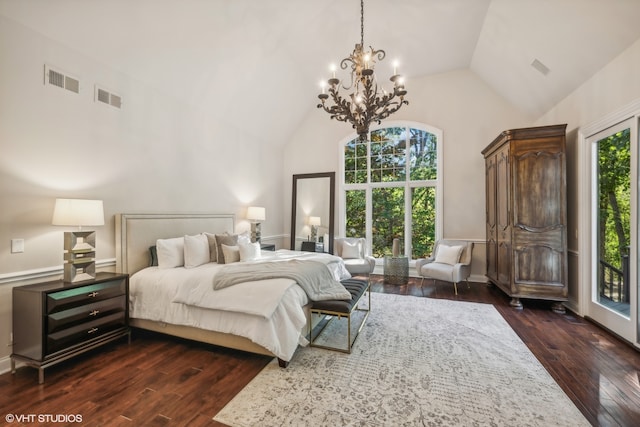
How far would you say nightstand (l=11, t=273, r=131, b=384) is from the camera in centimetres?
230

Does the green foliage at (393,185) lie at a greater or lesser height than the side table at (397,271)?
greater

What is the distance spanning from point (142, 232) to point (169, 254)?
0.46 m

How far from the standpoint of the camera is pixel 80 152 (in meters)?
3.01

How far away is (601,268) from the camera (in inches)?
136

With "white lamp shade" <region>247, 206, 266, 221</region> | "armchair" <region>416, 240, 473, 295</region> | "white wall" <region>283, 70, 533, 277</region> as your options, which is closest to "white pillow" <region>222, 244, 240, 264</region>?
"white lamp shade" <region>247, 206, 266, 221</region>

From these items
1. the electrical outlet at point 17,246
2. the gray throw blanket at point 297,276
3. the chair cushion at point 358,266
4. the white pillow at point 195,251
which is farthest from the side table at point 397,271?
the electrical outlet at point 17,246

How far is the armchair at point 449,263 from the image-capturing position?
4758 millimetres

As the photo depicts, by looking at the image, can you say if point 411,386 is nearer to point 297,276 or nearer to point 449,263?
point 297,276

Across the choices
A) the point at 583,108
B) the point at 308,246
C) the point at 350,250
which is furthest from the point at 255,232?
the point at 583,108

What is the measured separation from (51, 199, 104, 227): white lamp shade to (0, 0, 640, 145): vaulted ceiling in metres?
1.61

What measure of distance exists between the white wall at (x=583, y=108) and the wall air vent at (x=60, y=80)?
5.48m

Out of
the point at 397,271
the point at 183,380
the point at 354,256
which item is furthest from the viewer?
the point at 354,256

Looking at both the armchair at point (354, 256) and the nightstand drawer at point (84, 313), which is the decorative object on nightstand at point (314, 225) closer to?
the armchair at point (354, 256)

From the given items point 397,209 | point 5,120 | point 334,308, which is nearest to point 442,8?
point 397,209
